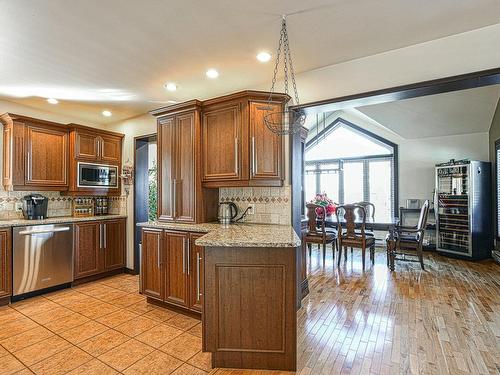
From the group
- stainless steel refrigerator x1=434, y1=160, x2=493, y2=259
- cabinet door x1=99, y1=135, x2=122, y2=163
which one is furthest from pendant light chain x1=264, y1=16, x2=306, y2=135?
stainless steel refrigerator x1=434, y1=160, x2=493, y2=259

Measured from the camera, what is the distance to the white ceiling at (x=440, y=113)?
192 inches

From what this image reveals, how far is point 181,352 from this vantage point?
2346 millimetres

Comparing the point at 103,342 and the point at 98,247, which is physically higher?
the point at 98,247

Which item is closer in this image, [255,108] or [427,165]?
[255,108]

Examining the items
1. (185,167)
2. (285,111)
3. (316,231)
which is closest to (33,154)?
(185,167)

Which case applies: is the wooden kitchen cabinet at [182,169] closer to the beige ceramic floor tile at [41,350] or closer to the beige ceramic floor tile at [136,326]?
the beige ceramic floor tile at [136,326]

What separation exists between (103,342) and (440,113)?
6.49 m

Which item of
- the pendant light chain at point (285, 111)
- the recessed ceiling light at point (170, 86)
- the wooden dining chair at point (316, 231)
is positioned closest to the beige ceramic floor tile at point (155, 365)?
the pendant light chain at point (285, 111)

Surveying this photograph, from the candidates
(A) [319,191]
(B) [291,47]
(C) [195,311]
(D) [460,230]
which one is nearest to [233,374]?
(C) [195,311]

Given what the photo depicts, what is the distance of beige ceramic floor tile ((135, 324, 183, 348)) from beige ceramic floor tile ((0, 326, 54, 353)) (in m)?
0.90

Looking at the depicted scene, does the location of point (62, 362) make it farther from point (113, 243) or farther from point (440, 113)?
point (440, 113)

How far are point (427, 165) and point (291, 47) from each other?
5507mm

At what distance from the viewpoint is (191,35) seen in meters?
2.40

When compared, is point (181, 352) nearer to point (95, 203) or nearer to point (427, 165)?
point (95, 203)
